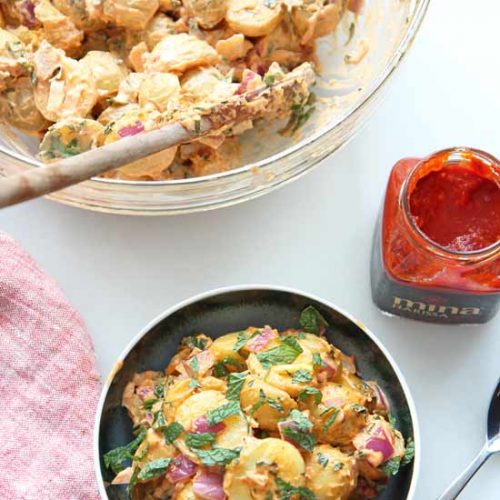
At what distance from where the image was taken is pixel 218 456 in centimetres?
114

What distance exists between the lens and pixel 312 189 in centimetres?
151

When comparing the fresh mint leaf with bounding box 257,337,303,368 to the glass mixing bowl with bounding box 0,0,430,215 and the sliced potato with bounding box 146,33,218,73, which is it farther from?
the sliced potato with bounding box 146,33,218,73

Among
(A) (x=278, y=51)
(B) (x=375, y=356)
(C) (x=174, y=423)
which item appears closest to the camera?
(C) (x=174, y=423)

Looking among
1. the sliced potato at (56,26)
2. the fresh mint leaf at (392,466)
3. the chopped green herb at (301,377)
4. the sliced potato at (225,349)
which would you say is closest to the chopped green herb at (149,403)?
the sliced potato at (225,349)

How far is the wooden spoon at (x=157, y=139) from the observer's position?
106 centimetres

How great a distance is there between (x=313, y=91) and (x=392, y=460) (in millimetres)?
588

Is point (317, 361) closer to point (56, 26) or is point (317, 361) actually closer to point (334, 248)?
point (334, 248)

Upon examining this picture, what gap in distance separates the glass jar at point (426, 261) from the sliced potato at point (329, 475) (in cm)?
29

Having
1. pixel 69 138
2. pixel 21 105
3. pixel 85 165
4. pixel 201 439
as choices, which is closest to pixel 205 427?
pixel 201 439

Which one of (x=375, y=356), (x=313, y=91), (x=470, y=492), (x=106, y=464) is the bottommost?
(x=470, y=492)

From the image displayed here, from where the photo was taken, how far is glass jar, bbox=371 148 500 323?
128 centimetres

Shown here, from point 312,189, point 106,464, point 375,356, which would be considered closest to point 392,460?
point 375,356

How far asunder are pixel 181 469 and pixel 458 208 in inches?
20.7

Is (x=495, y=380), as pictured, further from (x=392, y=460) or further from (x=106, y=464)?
(x=106, y=464)
